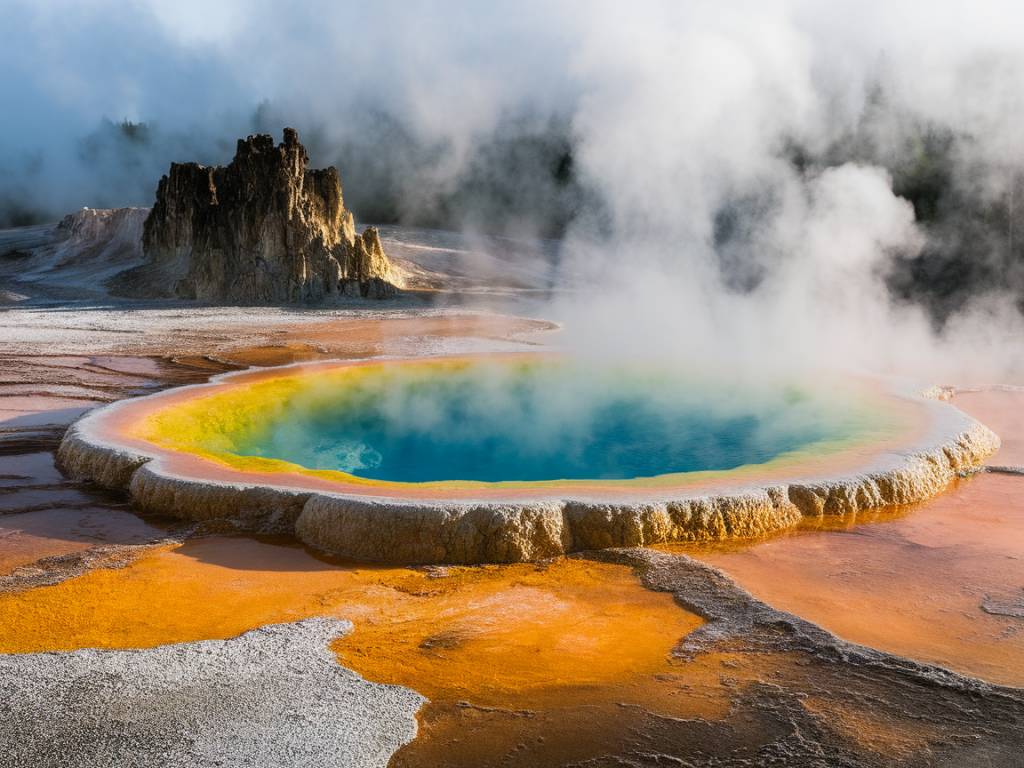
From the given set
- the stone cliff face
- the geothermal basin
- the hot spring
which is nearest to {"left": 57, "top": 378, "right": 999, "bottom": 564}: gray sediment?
the geothermal basin

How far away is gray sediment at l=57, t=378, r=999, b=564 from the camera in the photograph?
13.2 ft

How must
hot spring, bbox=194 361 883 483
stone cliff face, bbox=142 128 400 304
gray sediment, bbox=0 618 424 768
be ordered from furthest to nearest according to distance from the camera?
stone cliff face, bbox=142 128 400 304 < hot spring, bbox=194 361 883 483 < gray sediment, bbox=0 618 424 768

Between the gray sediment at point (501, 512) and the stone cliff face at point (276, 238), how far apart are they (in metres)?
13.4

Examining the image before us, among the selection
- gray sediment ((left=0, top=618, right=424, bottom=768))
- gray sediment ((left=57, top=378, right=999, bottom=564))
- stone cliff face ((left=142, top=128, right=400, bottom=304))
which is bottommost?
gray sediment ((left=0, top=618, right=424, bottom=768))

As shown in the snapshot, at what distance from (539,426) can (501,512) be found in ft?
8.51

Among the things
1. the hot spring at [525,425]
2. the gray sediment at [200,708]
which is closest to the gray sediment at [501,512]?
the hot spring at [525,425]

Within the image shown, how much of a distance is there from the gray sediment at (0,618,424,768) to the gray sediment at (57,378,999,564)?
0.99 m

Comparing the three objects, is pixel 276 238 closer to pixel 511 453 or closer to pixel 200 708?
pixel 511 453

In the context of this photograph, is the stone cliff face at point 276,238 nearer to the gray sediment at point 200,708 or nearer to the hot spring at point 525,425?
the hot spring at point 525,425

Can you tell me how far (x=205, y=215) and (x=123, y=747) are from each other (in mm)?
17772

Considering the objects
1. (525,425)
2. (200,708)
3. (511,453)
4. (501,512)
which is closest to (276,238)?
(525,425)

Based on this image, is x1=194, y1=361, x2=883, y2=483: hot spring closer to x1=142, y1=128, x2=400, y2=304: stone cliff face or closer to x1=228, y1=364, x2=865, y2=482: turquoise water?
x1=228, y1=364, x2=865, y2=482: turquoise water

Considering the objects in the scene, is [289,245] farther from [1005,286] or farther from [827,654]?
[827,654]

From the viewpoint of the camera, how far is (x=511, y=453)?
235 inches
